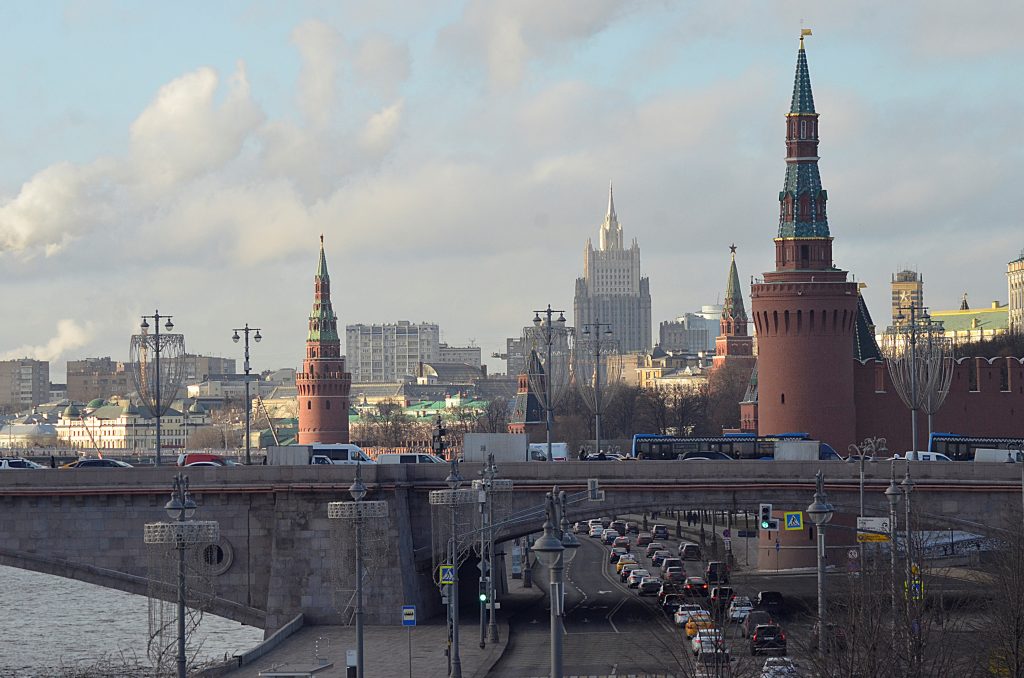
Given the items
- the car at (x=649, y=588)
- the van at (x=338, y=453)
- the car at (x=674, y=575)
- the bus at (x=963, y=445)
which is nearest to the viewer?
the van at (x=338, y=453)

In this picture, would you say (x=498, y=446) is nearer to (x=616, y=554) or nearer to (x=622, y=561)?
(x=622, y=561)

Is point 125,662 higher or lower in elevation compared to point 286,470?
lower

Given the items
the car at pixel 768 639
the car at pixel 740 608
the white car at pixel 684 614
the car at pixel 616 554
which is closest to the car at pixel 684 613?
the white car at pixel 684 614

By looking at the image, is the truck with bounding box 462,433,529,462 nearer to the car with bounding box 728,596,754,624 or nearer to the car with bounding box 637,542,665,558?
the car with bounding box 728,596,754,624

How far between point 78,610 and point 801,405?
3612 centimetres

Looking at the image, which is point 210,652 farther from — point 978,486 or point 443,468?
point 978,486

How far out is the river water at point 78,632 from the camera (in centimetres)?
7106

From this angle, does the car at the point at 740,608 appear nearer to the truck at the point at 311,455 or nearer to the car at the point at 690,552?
the truck at the point at 311,455

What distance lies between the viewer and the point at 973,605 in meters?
63.7

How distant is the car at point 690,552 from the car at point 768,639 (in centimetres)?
4570

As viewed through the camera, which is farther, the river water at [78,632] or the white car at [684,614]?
the river water at [78,632]

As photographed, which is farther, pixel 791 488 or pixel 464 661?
pixel 791 488

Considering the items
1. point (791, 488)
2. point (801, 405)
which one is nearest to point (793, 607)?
point (791, 488)

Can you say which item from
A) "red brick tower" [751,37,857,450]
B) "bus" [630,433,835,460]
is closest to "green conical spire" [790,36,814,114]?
"red brick tower" [751,37,857,450]
